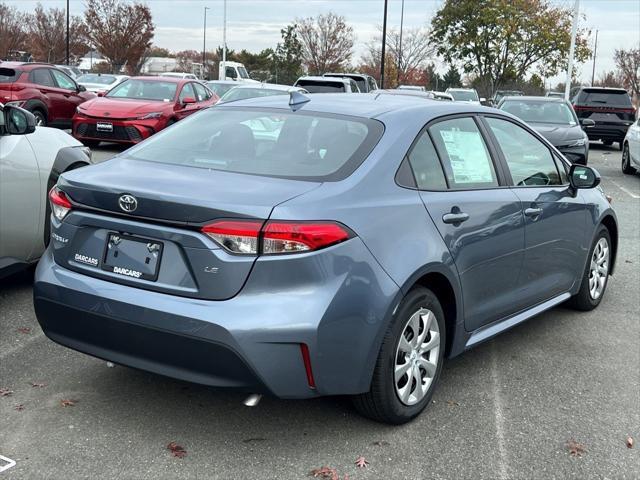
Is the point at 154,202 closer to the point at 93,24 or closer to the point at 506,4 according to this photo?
the point at 506,4

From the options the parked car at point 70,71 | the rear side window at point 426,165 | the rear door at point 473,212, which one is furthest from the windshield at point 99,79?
the rear side window at point 426,165

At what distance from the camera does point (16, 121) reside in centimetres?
536

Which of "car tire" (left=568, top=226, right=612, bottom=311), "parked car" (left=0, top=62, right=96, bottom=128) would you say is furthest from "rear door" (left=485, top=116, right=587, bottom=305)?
"parked car" (left=0, top=62, right=96, bottom=128)

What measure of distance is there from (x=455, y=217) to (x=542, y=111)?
12.5 m

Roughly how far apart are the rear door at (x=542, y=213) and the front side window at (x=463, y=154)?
20cm

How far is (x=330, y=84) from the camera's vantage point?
20938 millimetres

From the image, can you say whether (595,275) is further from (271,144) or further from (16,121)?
(16,121)

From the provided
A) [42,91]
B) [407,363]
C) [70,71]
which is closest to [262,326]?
[407,363]

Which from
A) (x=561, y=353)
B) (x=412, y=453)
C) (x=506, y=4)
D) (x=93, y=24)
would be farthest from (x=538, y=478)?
(x=93, y=24)

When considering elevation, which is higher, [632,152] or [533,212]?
[533,212]

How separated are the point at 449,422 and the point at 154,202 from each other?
1818mm

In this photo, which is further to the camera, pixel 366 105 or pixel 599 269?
pixel 599 269

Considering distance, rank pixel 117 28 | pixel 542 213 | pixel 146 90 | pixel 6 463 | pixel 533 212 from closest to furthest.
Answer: pixel 6 463, pixel 533 212, pixel 542 213, pixel 146 90, pixel 117 28

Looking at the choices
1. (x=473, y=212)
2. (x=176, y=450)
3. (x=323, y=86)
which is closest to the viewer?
(x=176, y=450)
